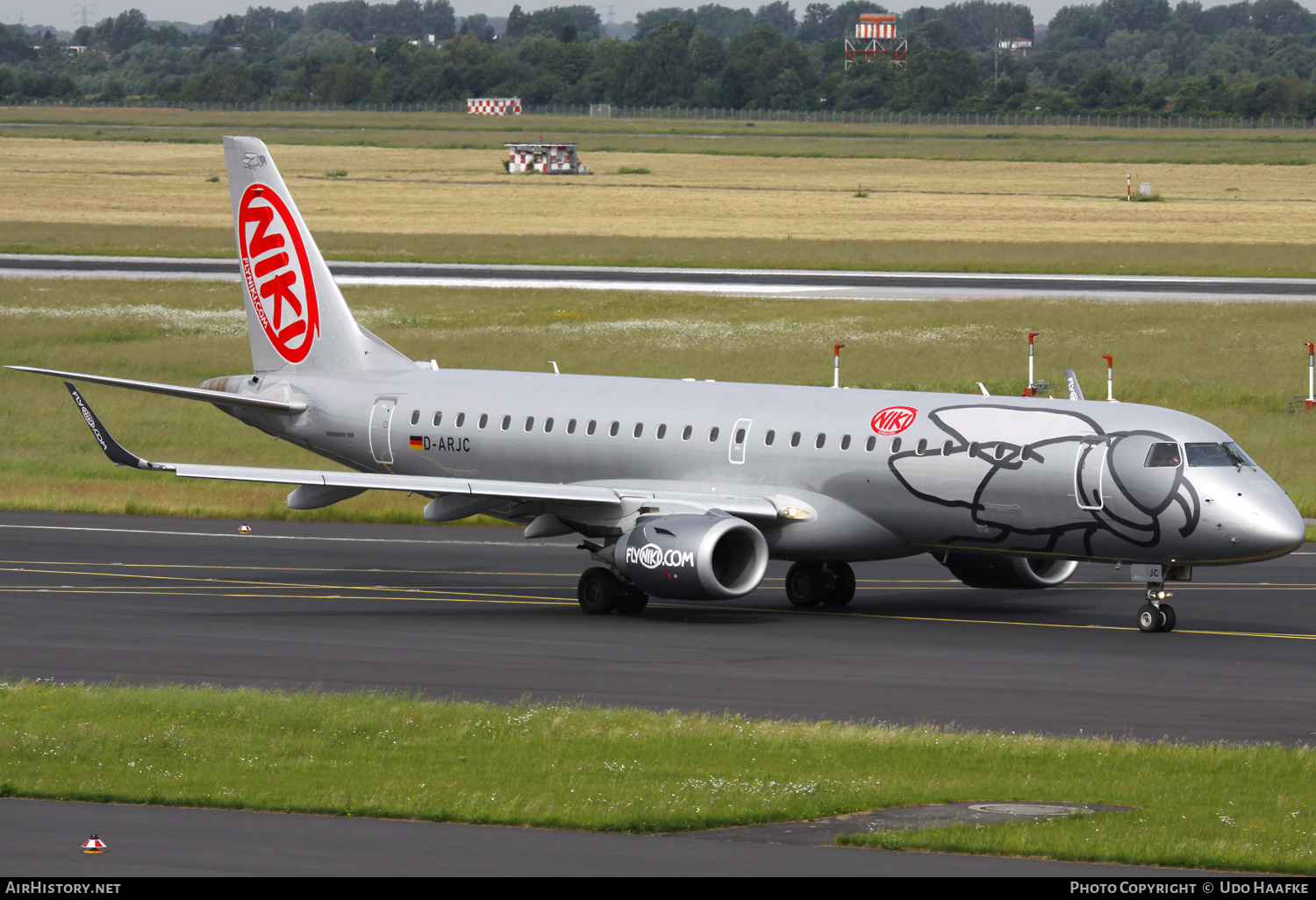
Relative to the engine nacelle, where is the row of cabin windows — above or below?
Result: above

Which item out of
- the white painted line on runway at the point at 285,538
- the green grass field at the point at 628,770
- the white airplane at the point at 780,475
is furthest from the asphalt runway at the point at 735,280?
the green grass field at the point at 628,770

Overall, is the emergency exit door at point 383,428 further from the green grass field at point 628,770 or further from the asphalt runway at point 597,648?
the green grass field at point 628,770

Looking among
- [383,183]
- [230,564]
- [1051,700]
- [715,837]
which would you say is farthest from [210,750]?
[383,183]

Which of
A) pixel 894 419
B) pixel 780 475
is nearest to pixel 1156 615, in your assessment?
pixel 894 419

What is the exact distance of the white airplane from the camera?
3375cm

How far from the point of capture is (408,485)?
1436 inches

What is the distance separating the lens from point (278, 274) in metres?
45.7

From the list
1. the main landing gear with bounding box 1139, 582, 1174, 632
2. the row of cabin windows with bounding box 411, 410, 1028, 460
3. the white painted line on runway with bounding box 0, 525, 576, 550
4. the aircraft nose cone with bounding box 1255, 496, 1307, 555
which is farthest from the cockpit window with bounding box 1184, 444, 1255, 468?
the white painted line on runway with bounding box 0, 525, 576, 550

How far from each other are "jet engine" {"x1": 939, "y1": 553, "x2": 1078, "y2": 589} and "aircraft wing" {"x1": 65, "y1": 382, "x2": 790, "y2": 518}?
344 cm

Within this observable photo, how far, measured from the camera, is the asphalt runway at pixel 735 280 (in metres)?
88.3

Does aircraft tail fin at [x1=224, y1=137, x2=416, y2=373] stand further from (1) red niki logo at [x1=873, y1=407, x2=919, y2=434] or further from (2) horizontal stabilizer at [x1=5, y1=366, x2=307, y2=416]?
(1) red niki logo at [x1=873, y1=407, x2=919, y2=434]

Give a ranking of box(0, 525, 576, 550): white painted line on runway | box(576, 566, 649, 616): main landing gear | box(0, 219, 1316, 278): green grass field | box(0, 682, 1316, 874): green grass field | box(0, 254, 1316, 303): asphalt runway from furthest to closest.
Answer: box(0, 219, 1316, 278): green grass field
box(0, 254, 1316, 303): asphalt runway
box(0, 525, 576, 550): white painted line on runway
box(576, 566, 649, 616): main landing gear
box(0, 682, 1316, 874): green grass field

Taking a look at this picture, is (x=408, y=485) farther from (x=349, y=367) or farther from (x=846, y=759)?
(x=846, y=759)

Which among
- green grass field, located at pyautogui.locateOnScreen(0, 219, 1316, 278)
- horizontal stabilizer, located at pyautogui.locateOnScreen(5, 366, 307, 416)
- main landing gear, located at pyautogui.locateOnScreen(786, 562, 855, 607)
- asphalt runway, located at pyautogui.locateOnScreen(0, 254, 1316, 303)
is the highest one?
horizontal stabilizer, located at pyautogui.locateOnScreen(5, 366, 307, 416)
